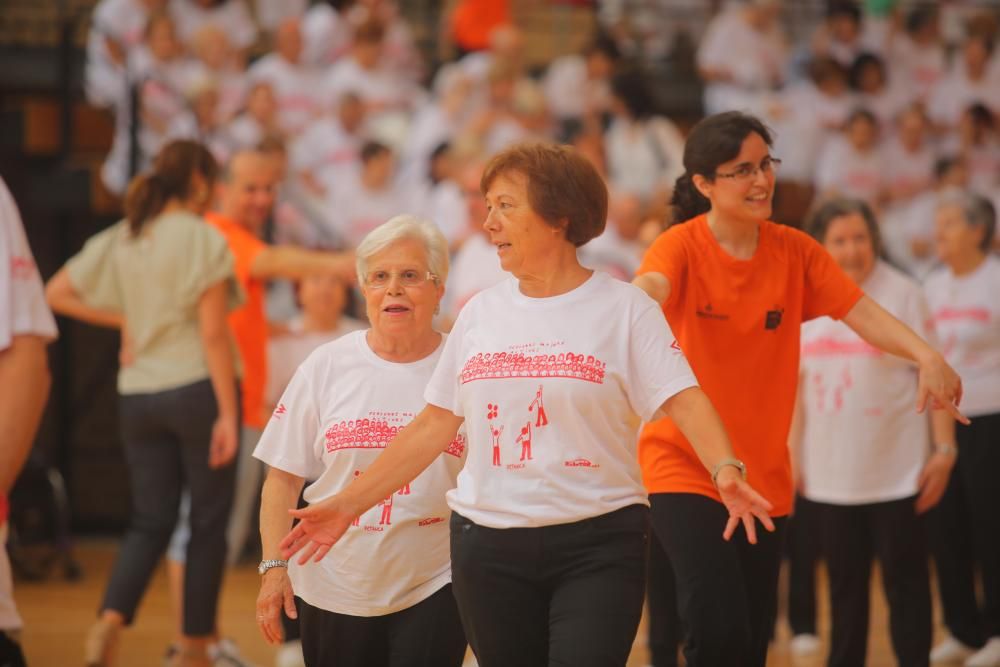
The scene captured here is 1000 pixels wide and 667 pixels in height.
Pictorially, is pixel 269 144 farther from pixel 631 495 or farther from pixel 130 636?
pixel 631 495

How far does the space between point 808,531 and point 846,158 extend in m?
4.38

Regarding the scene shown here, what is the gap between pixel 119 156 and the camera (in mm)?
8359

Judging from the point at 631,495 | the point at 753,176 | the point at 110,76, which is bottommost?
the point at 631,495

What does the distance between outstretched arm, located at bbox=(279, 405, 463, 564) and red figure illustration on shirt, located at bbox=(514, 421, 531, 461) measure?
23cm

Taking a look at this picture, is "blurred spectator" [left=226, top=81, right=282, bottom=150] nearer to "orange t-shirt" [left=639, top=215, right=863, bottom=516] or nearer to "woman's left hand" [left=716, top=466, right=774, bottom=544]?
"orange t-shirt" [left=639, top=215, right=863, bottom=516]

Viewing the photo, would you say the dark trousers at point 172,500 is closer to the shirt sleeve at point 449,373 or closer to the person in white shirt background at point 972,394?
the shirt sleeve at point 449,373

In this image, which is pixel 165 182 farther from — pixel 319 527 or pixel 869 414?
pixel 869 414

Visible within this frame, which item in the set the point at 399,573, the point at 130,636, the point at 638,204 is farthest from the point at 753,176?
the point at 638,204

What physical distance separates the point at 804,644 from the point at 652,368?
11.4 ft

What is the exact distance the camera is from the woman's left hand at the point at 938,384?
335 centimetres

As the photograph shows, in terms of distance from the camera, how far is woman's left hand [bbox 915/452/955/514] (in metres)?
4.72

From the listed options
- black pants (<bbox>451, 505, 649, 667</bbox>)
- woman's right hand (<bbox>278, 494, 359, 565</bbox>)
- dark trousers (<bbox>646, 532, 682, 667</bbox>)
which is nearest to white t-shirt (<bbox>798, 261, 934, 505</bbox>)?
dark trousers (<bbox>646, 532, 682, 667</bbox>)

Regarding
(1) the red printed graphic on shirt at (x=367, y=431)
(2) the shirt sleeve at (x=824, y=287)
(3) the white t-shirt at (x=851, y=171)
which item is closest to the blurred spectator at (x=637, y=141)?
(3) the white t-shirt at (x=851, y=171)

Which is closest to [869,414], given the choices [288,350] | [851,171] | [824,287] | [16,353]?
[824,287]
